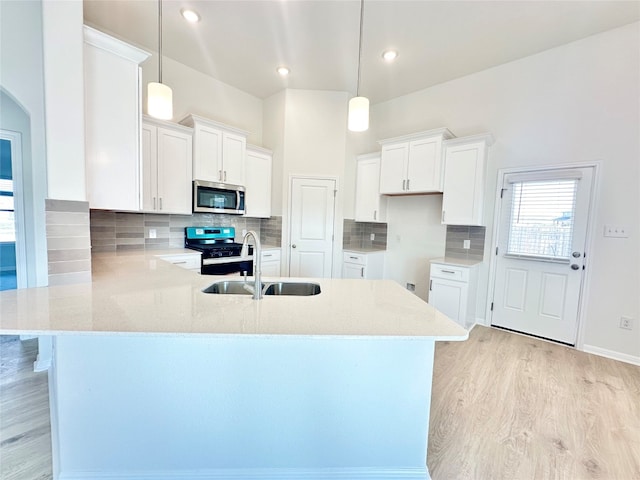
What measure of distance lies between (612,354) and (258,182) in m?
4.45

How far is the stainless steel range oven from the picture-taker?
10.7 feet

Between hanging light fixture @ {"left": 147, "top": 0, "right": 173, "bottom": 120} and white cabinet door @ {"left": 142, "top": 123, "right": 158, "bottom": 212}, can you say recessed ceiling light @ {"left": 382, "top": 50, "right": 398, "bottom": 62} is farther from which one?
white cabinet door @ {"left": 142, "top": 123, "right": 158, "bottom": 212}

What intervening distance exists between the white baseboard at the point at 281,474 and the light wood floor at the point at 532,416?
28 centimetres

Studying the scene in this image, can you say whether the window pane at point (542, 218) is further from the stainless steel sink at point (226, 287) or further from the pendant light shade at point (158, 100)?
the pendant light shade at point (158, 100)

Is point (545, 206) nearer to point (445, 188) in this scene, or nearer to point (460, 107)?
point (445, 188)

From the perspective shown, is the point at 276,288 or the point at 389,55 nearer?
the point at 276,288

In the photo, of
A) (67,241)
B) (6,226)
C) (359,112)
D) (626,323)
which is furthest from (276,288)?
(6,226)

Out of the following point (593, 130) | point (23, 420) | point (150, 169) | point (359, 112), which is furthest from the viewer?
point (150, 169)

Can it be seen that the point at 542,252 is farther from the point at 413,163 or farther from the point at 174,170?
the point at 174,170

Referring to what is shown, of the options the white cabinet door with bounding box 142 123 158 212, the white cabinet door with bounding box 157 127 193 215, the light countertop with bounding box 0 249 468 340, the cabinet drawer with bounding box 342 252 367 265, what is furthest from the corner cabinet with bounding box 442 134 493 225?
the white cabinet door with bounding box 142 123 158 212

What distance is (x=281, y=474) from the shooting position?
4.40 feet

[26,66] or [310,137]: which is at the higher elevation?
[310,137]

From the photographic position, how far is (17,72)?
5.93 feet

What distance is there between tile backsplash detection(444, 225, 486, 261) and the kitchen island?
2.62 m
